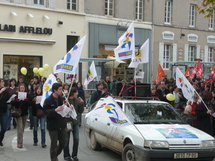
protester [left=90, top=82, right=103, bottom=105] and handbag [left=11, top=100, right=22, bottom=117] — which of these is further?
protester [left=90, top=82, right=103, bottom=105]

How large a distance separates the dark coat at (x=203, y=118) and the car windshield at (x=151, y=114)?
5.24ft

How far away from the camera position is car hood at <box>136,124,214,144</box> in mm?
Result: 6621

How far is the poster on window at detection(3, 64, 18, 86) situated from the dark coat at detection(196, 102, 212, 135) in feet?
46.5

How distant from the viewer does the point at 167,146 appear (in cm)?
652

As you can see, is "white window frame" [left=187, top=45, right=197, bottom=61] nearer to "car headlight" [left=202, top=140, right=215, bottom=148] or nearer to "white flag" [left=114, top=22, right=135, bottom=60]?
"white flag" [left=114, top=22, right=135, bottom=60]

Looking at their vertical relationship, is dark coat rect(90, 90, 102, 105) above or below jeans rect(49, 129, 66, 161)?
above

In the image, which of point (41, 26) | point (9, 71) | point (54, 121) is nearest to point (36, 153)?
point (54, 121)

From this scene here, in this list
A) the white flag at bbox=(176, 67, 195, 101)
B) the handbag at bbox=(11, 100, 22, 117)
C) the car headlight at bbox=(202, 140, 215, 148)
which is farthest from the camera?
the white flag at bbox=(176, 67, 195, 101)

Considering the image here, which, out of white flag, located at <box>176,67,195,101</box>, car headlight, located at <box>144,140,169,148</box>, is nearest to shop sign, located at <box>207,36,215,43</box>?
white flag, located at <box>176,67,195,101</box>

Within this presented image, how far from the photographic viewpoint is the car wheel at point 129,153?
6.82m

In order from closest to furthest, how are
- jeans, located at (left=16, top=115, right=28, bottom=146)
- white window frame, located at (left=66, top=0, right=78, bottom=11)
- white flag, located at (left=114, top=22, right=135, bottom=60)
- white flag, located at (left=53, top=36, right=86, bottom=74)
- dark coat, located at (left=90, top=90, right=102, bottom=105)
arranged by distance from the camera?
white flag, located at (left=53, top=36, right=86, bottom=74)
jeans, located at (left=16, top=115, right=28, bottom=146)
white flag, located at (left=114, top=22, right=135, bottom=60)
dark coat, located at (left=90, top=90, right=102, bottom=105)
white window frame, located at (left=66, top=0, right=78, bottom=11)

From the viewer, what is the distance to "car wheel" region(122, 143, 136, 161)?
6.82 meters

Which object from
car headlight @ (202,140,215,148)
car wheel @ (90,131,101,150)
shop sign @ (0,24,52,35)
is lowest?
car wheel @ (90,131,101,150)

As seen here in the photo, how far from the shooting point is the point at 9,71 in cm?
2098
